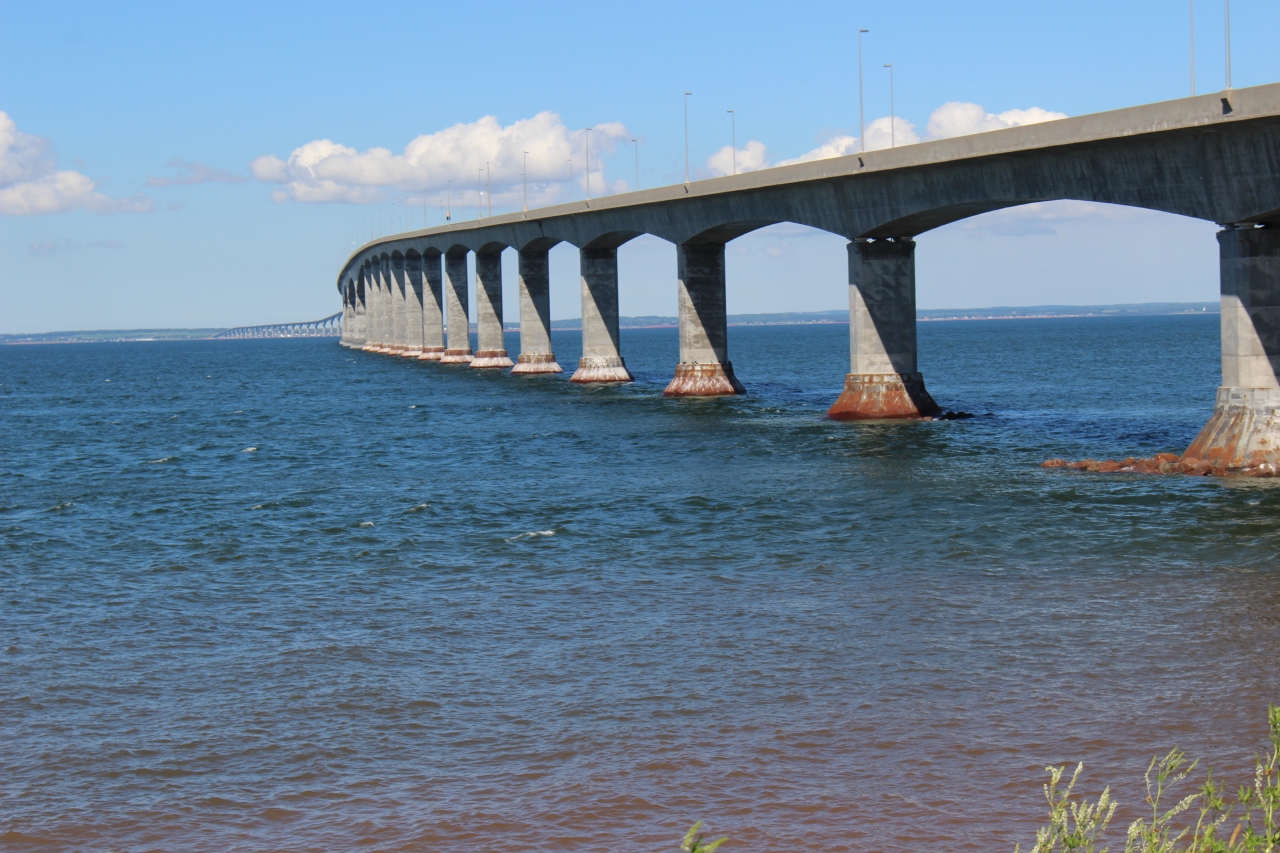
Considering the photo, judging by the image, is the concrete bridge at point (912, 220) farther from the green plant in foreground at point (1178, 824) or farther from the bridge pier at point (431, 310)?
the bridge pier at point (431, 310)

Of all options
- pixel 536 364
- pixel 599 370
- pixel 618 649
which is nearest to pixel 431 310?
pixel 536 364

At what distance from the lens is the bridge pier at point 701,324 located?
59.9 m

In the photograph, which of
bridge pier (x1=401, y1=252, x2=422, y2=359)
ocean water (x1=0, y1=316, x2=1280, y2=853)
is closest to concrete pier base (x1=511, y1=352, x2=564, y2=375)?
bridge pier (x1=401, y1=252, x2=422, y2=359)


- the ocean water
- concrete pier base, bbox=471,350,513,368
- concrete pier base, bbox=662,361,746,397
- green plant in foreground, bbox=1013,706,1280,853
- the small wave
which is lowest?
the ocean water

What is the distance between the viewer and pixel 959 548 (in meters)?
22.7

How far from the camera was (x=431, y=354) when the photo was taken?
11531cm

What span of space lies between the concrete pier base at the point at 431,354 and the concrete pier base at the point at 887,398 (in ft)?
231

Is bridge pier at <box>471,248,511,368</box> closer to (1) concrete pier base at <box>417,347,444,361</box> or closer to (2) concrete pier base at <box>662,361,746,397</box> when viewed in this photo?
(1) concrete pier base at <box>417,347,444,361</box>

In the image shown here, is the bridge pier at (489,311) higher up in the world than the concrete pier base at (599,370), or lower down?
higher up

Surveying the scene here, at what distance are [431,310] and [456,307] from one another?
44.2ft

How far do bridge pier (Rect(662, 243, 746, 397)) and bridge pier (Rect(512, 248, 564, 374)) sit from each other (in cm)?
2449

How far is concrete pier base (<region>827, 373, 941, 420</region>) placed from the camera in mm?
47000

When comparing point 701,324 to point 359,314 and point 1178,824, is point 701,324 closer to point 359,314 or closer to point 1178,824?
point 1178,824

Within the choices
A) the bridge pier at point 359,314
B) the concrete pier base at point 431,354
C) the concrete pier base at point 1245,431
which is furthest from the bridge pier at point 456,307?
the concrete pier base at point 1245,431
